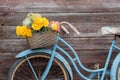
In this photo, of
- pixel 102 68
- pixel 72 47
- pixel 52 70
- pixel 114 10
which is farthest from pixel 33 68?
pixel 114 10

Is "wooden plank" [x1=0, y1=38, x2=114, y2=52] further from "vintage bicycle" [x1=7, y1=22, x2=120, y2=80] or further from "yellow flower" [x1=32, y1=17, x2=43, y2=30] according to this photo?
"yellow flower" [x1=32, y1=17, x2=43, y2=30]

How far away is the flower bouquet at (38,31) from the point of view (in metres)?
4.63

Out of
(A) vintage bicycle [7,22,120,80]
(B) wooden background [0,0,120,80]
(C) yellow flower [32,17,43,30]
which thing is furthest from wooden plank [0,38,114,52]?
(C) yellow flower [32,17,43,30]

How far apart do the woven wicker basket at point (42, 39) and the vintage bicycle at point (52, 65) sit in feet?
0.57

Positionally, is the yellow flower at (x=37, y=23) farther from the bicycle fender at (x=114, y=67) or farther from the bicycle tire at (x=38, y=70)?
the bicycle fender at (x=114, y=67)

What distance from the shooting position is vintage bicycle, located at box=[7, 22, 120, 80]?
4.91 m

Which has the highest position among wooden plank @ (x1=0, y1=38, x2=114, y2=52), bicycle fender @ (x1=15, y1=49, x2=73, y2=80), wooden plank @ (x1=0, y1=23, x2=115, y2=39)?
wooden plank @ (x1=0, y1=23, x2=115, y2=39)

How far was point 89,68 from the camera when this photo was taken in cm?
550

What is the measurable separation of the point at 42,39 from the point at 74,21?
2.77 ft

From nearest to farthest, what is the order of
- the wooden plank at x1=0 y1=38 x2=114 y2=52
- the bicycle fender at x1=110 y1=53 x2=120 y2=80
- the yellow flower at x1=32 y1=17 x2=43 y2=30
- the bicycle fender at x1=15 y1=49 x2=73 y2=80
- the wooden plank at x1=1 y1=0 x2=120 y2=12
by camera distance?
the yellow flower at x1=32 y1=17 x2=43 y2=30
the bicycle fender at x1=15 y1=49 x2=73 y2=80
the bicycle fender at x1=110 y1=53 x2=120 y2=80
the wooden plank at x1=1 y1=0 x2=120 y2=12
the wooden plank at x1=0 y1=38 x2=114 y2=52

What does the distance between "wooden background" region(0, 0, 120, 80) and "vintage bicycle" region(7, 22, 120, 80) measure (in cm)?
22

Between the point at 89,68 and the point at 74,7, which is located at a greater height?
the point at 74,7

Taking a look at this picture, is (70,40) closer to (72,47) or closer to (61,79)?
(72,47)

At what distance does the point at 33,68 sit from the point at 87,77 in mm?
797
